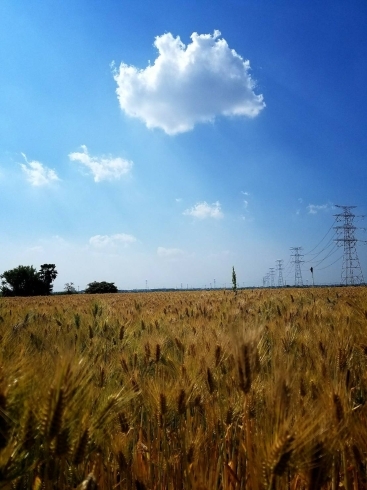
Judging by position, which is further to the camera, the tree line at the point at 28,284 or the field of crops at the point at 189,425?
the tree line at the point at 28,284

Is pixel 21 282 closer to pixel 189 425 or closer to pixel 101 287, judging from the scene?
pixel 101 287

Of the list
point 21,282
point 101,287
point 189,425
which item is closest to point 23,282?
point 21,282

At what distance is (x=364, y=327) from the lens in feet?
7.93

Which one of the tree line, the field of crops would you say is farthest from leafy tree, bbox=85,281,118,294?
the field of crops

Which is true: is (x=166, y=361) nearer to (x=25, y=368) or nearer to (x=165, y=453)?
(x=165, y=453)

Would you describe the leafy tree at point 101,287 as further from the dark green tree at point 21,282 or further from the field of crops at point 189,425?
the field of crops at point 189,425

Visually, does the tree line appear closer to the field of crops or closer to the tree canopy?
the tree canopy

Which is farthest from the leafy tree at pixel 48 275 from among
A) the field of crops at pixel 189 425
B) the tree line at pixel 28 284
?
the field of crops at pixel 189 425

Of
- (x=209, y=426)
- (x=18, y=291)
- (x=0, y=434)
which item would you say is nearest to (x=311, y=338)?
(x=209, y=426)

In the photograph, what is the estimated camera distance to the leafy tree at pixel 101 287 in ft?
229

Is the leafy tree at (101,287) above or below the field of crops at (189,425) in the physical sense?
above

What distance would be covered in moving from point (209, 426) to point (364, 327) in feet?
4.62

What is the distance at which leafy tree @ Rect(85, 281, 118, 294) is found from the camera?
69688 millimetres

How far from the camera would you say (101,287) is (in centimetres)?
7038
